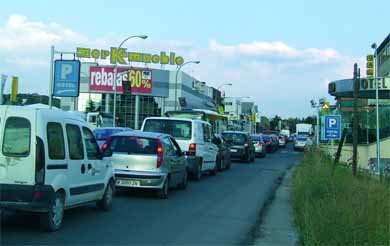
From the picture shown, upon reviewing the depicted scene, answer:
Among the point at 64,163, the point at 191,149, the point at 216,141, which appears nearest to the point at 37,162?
the point at 64,163

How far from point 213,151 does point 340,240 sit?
16.5 meters

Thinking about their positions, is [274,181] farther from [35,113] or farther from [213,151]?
[35,113]

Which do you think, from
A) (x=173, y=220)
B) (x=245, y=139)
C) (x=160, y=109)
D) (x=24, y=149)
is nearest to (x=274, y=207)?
(x=173, y=220)

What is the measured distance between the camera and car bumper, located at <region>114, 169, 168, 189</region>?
1530 centimetres

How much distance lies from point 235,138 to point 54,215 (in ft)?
88.0

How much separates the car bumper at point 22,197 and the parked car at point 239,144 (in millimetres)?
26474

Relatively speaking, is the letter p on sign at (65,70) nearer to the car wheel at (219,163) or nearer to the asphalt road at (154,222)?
the car wheel at (219,163)

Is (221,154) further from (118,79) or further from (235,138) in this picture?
(118,79)

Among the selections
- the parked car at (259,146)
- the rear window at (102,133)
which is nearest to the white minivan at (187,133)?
the rear window at (102,133)

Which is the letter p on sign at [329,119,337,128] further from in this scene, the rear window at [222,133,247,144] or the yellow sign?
the yellow sign

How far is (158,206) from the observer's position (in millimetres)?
14250

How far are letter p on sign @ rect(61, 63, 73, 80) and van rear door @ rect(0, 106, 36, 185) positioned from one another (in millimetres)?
18210

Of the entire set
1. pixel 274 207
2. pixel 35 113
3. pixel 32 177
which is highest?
pixel 35 113

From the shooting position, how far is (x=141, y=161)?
15.4m
